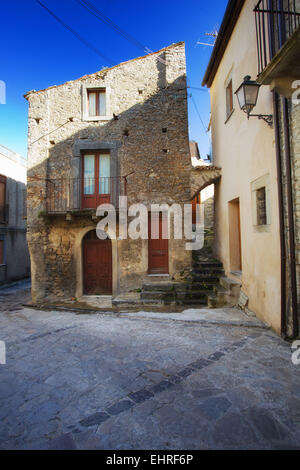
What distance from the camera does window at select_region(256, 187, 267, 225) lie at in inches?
217

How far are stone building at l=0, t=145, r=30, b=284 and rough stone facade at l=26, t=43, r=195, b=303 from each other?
17.2ft

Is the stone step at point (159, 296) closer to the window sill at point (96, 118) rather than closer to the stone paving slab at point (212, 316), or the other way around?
the stone paving slab at point (212, 316)

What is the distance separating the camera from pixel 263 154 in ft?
16.6

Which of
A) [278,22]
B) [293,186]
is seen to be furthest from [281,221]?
[278,22]

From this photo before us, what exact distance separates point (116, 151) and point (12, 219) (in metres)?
9.02

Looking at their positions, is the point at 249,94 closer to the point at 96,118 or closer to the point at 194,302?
the point at 194,302

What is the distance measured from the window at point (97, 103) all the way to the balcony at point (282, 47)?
19.7 feet

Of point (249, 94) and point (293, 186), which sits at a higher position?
point (249, 94)

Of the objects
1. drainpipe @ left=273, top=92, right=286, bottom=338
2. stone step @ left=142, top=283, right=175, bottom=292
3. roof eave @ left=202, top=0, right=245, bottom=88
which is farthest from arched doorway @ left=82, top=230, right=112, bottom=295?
roof eave @ left=202, top=0, right=245, bottom=88

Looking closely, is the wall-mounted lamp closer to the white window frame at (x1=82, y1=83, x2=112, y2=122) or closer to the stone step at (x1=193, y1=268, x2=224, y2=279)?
the stone step at (x1=193, y1=268, x2=224, y2=279)

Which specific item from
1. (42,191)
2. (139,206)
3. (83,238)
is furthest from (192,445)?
(42,191)

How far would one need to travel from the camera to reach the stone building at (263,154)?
13.5 ft

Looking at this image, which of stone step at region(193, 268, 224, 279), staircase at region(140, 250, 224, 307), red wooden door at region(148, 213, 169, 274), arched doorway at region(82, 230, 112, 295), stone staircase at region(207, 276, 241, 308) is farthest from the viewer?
arched doorway at region(82, 230, 112, 295)

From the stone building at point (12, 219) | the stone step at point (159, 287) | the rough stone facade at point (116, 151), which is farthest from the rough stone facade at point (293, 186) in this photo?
the stone building at point (12, 219)
